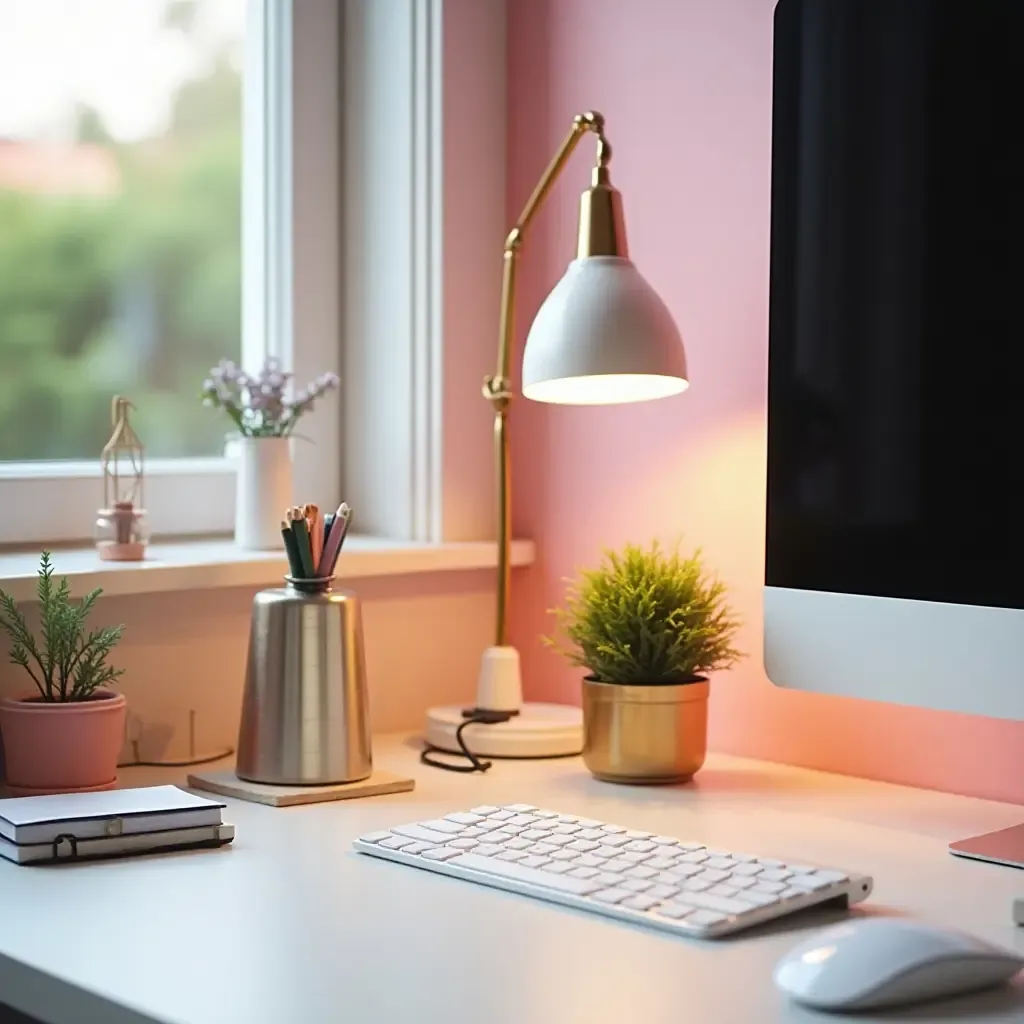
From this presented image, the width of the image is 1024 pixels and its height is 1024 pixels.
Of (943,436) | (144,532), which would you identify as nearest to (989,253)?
(943,436)

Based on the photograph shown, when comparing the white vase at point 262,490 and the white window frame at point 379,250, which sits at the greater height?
the white window frame at point 379,250

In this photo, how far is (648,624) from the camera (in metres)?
1.42

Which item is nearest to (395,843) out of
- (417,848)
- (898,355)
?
(417,848)

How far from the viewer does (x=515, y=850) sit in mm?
1144

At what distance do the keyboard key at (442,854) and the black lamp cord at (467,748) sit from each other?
33cm

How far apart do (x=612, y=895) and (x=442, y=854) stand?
0.15 meters

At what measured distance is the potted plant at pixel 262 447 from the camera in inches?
65.3

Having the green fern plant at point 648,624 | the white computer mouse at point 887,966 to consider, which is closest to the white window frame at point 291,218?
the green fern plant at point 648,624

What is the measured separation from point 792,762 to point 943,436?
477mm

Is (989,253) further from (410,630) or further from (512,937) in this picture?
(410,630)

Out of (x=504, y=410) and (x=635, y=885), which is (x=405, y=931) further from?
(x=504, y=410)

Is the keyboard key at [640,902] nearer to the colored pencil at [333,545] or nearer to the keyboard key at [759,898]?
the keyboard key at [759,898]

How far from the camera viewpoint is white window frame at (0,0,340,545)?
1.81 meters

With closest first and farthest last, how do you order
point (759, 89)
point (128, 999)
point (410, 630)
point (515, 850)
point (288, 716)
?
point (128, 999) < point (515, 850) < point (288, 716) < point (759, 89) < point (410, 630)
